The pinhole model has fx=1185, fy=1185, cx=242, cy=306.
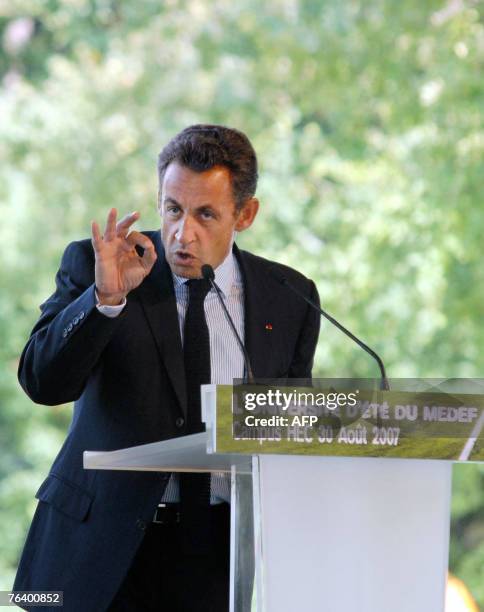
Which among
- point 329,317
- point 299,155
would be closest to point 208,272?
point 329,317

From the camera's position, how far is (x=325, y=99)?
25.8ft

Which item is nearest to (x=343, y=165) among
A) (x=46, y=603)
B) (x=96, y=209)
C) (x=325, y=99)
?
(x=325, y=99)

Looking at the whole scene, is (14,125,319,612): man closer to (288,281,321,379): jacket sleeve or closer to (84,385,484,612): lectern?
(288,281,321,379): jacket sleeve

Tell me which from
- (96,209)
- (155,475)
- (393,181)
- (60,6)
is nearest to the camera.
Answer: (155,475)

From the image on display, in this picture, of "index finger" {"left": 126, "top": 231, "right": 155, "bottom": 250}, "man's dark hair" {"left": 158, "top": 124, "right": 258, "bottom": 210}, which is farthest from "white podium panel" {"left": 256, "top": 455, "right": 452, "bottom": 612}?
"man's dark hair" {"left": 158, "top": 124, "right": 258, "bottom": 210}

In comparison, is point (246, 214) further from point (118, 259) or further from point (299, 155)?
point (299, 155)

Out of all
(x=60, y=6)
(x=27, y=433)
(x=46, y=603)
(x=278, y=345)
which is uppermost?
(x=60, y=6)

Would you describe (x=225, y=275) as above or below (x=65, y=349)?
above

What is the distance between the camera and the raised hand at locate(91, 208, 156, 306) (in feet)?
7.73

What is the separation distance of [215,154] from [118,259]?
45 centimetres

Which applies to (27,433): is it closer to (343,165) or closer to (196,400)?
(343,165)

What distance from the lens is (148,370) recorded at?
8.43 feet

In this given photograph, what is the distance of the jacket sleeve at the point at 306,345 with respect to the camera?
9.39 feet

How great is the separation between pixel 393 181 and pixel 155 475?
5.30m
